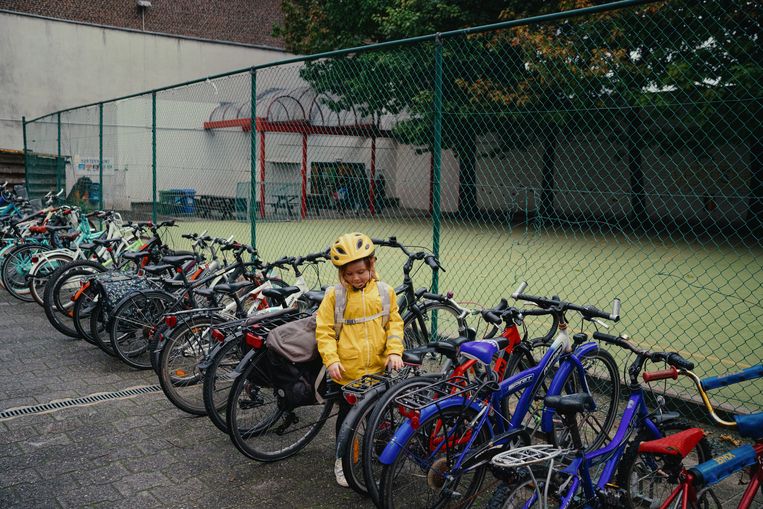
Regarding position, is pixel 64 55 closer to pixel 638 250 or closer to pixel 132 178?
pixel 132 178

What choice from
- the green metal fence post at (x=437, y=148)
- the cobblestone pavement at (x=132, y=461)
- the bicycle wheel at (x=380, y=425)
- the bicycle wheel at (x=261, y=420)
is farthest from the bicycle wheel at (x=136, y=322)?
the bicycle wheel at (x=380, y=425)

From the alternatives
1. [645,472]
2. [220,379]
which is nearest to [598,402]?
[645,472]

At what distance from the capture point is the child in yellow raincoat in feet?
11.5

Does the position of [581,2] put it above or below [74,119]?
above

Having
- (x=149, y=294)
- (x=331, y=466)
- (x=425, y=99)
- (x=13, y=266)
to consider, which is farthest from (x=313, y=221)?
(x=331, y=466)

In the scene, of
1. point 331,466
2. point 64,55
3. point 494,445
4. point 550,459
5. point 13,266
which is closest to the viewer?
point 550,459

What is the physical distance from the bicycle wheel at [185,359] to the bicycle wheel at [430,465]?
2014 millimetres

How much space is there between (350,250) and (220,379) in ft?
4.07

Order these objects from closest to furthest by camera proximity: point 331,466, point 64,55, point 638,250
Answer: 1. point 331,466
2. point 638,250
3. point 64,55

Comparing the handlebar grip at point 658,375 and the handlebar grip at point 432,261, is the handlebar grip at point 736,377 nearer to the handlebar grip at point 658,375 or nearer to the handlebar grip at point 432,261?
the handlebar grip at point 658,375

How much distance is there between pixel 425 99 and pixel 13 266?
24.2 ft

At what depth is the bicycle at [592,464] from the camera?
227cm

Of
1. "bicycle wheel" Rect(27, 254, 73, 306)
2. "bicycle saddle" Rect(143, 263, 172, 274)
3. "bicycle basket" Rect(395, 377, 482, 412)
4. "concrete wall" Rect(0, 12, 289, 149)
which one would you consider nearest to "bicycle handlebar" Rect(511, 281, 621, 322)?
"bicycle basket" Rect(395, 377, 482, 412)

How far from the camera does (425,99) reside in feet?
40.5
